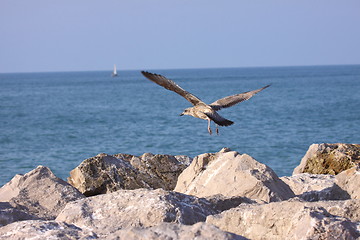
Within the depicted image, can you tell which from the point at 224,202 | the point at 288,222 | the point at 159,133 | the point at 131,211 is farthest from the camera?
the point at 159,133

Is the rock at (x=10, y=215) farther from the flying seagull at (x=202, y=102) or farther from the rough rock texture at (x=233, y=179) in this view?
the flying seagull at (x=202, y=102)

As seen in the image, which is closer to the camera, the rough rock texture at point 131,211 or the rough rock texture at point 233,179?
the rough rock texture at point 131,211

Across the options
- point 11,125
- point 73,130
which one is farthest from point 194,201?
point 11,125

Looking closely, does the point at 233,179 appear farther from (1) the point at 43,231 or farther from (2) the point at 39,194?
(1) the point at 43,231

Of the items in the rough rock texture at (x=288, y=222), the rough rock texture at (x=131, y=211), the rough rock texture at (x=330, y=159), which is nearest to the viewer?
the rough rock texture at (x=288, y=222)

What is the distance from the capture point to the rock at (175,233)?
398 centimetres

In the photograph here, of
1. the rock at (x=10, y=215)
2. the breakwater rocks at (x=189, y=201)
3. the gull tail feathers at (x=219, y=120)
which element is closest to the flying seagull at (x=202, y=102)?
the gull tail feathers at (x=219, y=120)

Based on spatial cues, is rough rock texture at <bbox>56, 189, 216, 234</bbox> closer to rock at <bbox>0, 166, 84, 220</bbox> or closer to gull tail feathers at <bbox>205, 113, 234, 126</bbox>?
rock at <bbox>0, 166, 84, 220</bbox>

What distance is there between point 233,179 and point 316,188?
4.18 ft

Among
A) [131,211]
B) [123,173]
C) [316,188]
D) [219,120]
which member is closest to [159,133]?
[219,120]

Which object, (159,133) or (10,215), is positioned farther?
(159,133)

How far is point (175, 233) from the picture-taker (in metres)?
4.03

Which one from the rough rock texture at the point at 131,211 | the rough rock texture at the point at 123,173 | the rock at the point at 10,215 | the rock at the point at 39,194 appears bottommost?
the rough rock texture at the point at 123,173

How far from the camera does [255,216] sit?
489cm
